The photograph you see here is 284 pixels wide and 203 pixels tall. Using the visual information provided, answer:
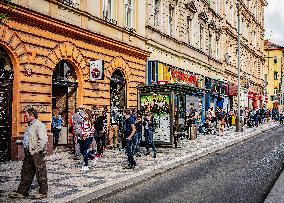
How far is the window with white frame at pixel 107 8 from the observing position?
19281 mm

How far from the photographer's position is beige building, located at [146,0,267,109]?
82.7ft

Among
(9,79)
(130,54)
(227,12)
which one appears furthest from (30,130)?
(227,12)

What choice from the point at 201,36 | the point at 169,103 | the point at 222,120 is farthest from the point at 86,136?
the point at 201,36

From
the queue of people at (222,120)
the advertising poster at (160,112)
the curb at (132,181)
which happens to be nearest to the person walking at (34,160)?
the curb at (132,181)

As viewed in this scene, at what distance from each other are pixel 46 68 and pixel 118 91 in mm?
5840

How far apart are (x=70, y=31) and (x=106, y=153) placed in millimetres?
4751

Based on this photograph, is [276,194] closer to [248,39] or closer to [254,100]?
[248,39]

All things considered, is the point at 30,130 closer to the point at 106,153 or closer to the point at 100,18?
the point at 106,153

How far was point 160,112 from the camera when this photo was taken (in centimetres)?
1792

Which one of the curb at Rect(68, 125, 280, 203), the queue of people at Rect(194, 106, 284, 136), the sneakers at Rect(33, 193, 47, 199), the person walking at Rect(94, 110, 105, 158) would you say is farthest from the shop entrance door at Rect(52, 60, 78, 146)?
the sneakers at Rect(33, 193, 47, 199)

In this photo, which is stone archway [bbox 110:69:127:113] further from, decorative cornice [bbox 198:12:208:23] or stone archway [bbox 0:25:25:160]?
decorative cornice [bbox 198:12:208:23]

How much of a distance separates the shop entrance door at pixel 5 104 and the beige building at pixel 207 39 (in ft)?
35.2

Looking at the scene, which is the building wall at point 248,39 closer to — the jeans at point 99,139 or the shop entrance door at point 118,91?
the shop entrance door at point 118,91

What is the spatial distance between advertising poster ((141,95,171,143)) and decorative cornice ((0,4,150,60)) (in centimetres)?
296
